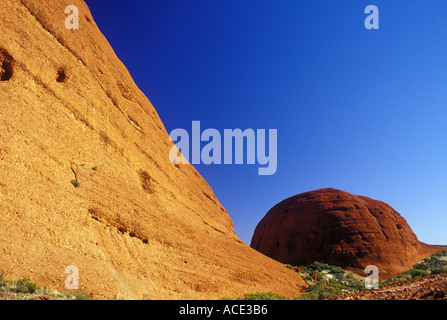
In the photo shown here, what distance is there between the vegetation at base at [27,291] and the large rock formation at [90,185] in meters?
0.31

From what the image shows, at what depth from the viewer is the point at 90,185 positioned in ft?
38.7

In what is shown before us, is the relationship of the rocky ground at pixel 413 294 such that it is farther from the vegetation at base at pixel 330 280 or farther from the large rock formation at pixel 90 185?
the large rock formation at pixel 90 185

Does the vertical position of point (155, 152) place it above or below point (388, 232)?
above

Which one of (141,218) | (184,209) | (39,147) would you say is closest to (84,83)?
(39,147)

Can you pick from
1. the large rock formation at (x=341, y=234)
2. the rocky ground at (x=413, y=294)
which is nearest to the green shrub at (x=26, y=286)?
the rocky ground at (x=413, y=294)

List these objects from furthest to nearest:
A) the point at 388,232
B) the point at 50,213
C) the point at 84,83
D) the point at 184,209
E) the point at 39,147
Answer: the point at 388,232 < the point at 184,209 < the point at 84,83 < the point at 39,147 < the point at 50,213

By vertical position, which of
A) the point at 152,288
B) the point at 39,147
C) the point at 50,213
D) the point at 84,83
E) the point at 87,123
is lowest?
the point at 152,288

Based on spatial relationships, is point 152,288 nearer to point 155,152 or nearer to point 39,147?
point 39,147

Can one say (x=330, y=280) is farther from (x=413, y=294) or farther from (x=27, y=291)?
(x=27, y=291)

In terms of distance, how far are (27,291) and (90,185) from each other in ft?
18.1

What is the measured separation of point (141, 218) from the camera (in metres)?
13.3

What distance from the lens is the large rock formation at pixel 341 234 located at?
1415 inches
